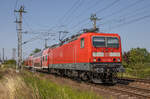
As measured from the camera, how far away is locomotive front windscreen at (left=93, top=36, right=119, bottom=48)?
13.2 meters

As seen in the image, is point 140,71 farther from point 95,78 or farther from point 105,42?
point 95,78

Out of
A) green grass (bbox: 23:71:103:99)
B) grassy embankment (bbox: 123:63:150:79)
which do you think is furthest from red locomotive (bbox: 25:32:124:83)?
grassy embankment (bbox: 123:63:150:79)

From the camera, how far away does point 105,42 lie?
13391 millimetres

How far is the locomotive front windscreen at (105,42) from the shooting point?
43.3ft

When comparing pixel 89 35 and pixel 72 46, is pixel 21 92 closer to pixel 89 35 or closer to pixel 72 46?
pixel 89 35

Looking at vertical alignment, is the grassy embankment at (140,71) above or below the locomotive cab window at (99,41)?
below

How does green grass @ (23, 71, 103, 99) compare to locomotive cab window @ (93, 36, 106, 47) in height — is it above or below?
below

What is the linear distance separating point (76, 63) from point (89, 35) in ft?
8.77

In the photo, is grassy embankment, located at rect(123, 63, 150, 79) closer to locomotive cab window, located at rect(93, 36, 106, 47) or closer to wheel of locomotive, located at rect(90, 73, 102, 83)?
wheel of locomotive, located at rect(90, 73, 102, 83)

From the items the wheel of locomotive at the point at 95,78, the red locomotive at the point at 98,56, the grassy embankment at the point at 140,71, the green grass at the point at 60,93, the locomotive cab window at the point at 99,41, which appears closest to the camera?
the green grass at the point at 60,93

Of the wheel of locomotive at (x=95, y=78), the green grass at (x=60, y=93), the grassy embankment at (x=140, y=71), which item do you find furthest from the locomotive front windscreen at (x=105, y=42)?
the grassy embankment at (x=140, y=71)

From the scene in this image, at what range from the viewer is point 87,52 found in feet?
42.6

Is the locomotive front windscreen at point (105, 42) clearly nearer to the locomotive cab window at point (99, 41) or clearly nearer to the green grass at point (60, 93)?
the locomotive cab window at point (99, 41)

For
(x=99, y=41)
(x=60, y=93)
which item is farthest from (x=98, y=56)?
(x=60, y=93)
